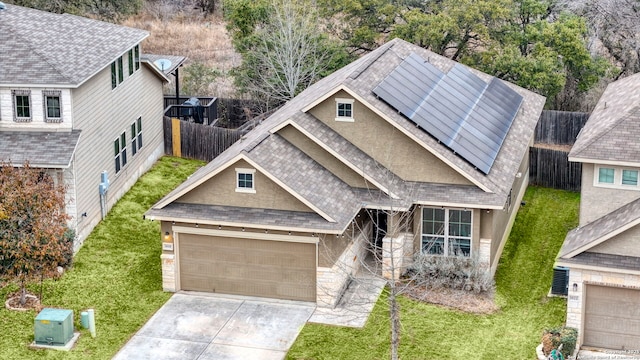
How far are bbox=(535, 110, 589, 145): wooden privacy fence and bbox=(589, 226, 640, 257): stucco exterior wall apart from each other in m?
18.5

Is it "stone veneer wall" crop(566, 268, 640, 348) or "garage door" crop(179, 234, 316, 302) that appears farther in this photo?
"garage door" crop(179, 234, 316, 302)

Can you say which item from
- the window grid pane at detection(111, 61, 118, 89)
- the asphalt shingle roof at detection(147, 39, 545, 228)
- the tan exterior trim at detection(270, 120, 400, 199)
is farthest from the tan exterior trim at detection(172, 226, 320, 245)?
the window grid pane at detection(111, 61, 118, 89)

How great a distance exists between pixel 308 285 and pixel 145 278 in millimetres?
5675

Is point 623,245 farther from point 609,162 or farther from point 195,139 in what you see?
point 195,139

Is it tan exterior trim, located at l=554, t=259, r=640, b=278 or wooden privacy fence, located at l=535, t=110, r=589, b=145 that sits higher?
wooden privacy fence, located at l=535, t=110, r=589, b=145

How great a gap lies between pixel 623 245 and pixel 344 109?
33.8ft

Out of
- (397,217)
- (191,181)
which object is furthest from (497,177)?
(191,181)

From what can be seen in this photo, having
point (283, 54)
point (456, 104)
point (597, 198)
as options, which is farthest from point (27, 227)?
point (283, 54)

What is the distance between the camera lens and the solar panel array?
1374 inches

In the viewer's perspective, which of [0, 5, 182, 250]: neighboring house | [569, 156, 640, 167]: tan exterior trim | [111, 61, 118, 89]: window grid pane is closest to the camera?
[569, 156, 640, 167]: tan exterior trim

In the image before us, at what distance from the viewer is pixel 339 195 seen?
33406mm

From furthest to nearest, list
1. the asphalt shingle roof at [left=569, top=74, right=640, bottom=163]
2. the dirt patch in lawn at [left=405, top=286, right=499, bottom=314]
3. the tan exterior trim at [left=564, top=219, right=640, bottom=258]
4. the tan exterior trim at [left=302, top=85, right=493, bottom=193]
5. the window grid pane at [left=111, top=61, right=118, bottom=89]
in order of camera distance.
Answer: the window grid pane at [left=111, top=61, right=118, bottom=89] < the tan exterior trim at [left=302, top=85, right=493, bottom=193] < the dirt patch in lawn at [left=405, top=286, right=499, bottom=314] < the asphalt shingle roof at [left=569, top=74, right=640, bottom=163] < the tan exterior trim at [left=564, top=219, right=640, bottom=258]

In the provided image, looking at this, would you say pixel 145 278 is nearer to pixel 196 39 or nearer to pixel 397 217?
pixel 397 217

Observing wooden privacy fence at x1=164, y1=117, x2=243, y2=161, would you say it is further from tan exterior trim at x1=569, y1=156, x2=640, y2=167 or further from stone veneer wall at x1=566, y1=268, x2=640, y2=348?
stone veneer wall at x1=566, y1=268, x2=640, y2=348
